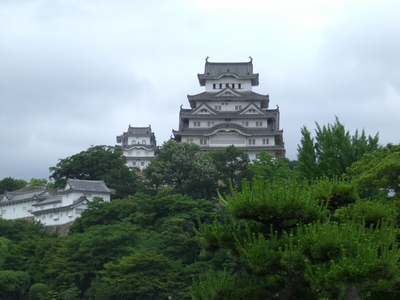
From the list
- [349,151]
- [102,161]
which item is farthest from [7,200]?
[349,151]

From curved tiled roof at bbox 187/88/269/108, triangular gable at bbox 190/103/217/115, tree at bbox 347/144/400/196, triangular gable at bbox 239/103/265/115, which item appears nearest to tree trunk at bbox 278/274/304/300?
tree at bbox 347/144/400/196

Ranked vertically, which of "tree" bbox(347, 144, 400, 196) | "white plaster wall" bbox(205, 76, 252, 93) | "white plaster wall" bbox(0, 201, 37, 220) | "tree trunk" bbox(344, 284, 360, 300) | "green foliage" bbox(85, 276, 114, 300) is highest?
"white plaster wall" bbox(205, 76, 252, 93)

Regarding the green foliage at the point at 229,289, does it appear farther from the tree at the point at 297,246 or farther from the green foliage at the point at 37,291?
the green foliage at the point at 37,291

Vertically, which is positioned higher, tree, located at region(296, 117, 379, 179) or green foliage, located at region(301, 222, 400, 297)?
tree, located at region(296, 117, 379, 179)

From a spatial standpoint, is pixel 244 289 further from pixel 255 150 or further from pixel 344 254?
pixel 255 150

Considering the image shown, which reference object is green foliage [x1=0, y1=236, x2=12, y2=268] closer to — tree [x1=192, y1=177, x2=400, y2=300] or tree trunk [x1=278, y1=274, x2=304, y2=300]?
tree [x1=192, y1=177, x2=400, y2=300]

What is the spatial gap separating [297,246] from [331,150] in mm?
13505

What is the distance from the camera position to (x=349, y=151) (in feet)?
83.2

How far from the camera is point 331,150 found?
1009 inches

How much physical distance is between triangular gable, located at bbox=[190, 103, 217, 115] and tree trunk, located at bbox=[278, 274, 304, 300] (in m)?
44.2

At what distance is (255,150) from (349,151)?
29.5m

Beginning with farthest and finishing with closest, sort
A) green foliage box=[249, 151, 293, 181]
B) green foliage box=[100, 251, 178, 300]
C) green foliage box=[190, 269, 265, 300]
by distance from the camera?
1. green foliage box=[249, 151, 293, 181]
2. green foliage box=[100, 251, 178, 300]
3. green foliage box=[190, 269, 265, 300]

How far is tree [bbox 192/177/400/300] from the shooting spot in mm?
11914

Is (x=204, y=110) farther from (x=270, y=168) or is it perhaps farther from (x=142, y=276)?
(x=142, y=276)
